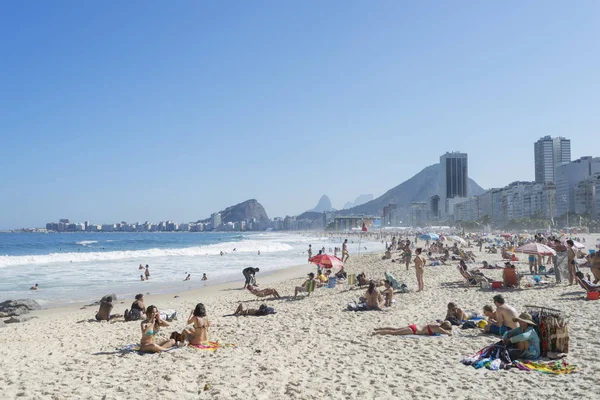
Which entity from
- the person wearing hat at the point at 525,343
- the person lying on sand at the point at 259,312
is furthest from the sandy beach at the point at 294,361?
the person wearing hat at the point at 525,343

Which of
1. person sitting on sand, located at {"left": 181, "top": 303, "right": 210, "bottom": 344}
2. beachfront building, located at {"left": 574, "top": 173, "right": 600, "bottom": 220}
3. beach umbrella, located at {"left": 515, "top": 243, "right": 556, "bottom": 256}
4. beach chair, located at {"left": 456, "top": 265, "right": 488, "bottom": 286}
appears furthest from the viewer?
beachfront building, located at {"left": 574, "top": 173, "right": 600, "bottom": 220}

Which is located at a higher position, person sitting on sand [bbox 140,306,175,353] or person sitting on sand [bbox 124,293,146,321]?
person sitting on sand [bbox 140,306,175,353]

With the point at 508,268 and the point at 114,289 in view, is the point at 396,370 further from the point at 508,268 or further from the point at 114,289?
the point at 114,289

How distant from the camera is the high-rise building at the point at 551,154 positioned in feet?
576

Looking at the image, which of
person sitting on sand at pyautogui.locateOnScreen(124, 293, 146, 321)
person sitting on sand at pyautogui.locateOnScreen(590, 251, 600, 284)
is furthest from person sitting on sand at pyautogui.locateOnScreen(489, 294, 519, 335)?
person sitting on sand at pyautogui.locateOnScreen(124, 293, 146, 321)

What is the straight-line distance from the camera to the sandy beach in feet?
16.9

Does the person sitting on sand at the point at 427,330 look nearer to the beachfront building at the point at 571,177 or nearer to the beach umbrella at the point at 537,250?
the beach umbrella at the point at 537,250

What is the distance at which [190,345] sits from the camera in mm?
7219

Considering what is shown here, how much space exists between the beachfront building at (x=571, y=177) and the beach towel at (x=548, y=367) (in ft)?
418

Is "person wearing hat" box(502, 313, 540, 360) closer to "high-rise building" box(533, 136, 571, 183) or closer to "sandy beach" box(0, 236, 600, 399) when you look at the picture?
"sandy beach" box(0, 236, 600, 399)

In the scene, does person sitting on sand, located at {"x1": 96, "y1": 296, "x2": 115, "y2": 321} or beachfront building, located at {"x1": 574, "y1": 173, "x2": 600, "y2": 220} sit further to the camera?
beachfront building, located at {"x1": 574, "y1": 173, "x2": 600, "y2": 220}

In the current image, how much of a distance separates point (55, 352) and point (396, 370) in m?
5.64

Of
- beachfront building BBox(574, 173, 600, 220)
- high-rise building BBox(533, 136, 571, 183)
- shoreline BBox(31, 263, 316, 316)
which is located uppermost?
high-rise building BBox(533, 136, 571, 183)

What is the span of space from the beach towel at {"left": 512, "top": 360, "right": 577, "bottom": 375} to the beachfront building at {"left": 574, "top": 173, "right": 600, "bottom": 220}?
107m
